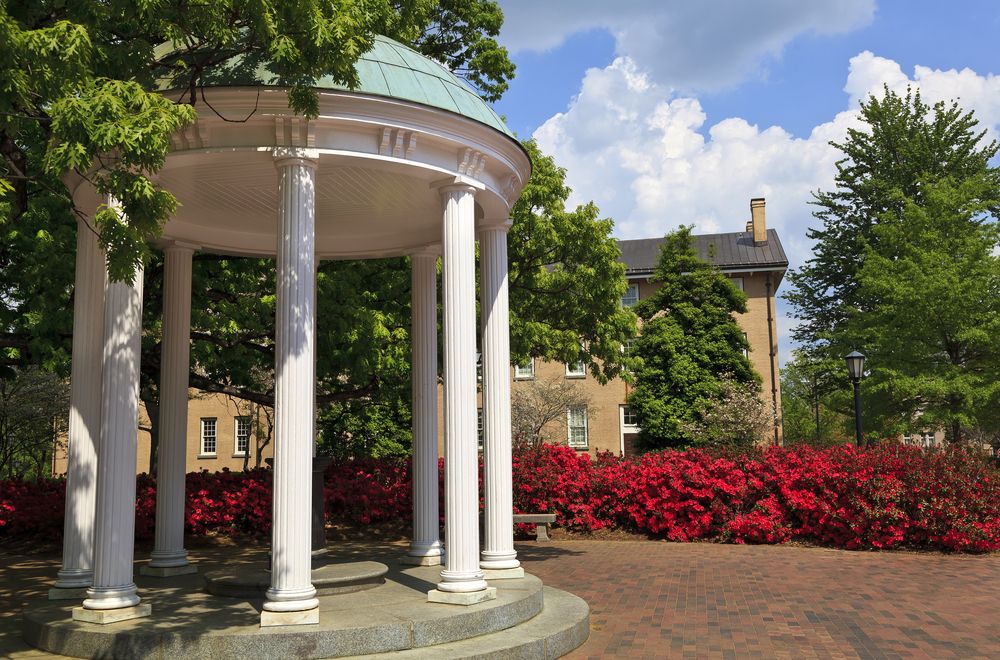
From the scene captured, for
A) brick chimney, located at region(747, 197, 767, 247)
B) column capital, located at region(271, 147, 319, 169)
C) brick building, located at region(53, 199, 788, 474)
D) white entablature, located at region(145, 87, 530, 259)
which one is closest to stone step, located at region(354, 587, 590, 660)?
column capital, located at region(271, 147, 319, 169)

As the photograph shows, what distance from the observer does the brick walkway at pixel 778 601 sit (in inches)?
333

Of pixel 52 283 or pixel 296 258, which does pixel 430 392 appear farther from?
pixel 52 283

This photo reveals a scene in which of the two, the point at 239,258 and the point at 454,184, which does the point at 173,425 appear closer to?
the point at 454,184

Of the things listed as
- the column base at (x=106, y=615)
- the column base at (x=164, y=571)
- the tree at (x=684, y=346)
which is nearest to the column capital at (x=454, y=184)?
the column base at (x=106, y=615)

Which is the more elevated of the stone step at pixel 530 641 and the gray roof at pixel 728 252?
the gray roof at pixel 728 252

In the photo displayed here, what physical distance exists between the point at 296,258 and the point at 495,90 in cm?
1309

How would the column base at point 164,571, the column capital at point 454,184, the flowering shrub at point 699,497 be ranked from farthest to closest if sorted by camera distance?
the flowering shrub at point 699,497 → the column base at point 164,571 → the column capital at point 454,184

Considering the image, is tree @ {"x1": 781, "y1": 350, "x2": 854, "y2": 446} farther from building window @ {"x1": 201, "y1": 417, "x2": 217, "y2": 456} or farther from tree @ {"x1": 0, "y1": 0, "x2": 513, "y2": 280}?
building window @ {"x1": 201, "y1": 417, "x2": 217, "y2": 456}

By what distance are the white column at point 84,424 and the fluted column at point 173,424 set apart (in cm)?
199

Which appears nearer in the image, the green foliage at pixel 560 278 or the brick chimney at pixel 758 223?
the green foliage at pixel 560 278

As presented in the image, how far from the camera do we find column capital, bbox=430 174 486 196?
9.36m

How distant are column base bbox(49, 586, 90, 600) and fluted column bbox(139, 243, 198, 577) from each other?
210cm

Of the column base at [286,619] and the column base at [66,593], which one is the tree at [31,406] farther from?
the column base at [286,619]

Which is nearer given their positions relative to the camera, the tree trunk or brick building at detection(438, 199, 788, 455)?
the tree trunk
